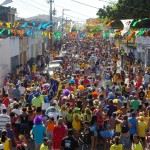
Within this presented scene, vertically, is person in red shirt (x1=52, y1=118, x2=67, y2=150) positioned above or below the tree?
below

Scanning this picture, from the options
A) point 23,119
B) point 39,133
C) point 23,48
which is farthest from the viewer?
point 23,48

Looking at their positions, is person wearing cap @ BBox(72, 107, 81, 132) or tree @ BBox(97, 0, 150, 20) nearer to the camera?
person wearing cap @ BBox(72, 107, 81, 132)

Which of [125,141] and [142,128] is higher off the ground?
[142,128]

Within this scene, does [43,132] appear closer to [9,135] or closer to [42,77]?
[9,135]

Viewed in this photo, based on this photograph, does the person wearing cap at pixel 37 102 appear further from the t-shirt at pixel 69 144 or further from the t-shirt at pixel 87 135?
the t-shirt at pixel 69 144

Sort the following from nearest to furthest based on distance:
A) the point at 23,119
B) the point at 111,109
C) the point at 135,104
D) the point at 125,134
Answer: the point at 125,134 < the point at 23,119 < the point at 111,109 < the point at 135,104

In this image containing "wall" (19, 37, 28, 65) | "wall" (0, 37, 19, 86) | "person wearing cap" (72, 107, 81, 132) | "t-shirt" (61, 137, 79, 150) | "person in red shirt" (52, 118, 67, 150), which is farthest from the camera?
"wall" (19, 37, 28, 65)

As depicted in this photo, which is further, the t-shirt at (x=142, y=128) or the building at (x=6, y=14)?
the building at (x=6, y=14)

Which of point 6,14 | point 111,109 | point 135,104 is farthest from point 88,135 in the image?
point 6,14

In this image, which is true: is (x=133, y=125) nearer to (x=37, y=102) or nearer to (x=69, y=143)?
(x=69, y=143)

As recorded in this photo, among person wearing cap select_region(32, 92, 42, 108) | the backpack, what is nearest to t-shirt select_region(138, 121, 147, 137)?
the backpack

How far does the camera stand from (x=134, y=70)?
2814cm

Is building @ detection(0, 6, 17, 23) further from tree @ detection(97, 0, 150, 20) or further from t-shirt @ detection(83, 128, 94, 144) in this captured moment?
t-shirt @ detection(83, 128, 94, 144)

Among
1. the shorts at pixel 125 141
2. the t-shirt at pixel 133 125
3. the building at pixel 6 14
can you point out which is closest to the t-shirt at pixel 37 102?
the t-shirt at pixel 133 125
